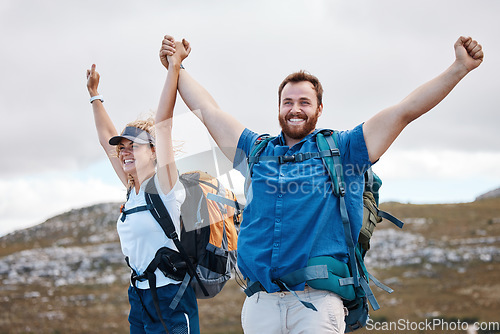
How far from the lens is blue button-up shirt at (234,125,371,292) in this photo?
12.9 ft

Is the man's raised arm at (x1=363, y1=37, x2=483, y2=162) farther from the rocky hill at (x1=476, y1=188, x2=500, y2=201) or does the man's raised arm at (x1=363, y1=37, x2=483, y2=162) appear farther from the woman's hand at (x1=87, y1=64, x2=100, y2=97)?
the rocky hill at (x1=476, y1=188, x2=500, y2=201)

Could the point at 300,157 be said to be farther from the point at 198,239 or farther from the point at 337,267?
the point at 198,239

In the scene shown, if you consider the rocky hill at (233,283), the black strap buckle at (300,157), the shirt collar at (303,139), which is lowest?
the rocky hill at (233,283)

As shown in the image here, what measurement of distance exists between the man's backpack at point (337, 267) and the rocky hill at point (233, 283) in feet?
152

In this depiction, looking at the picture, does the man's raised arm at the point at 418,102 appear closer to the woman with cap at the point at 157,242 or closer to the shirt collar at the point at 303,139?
the shirt collar at the point at 303,139

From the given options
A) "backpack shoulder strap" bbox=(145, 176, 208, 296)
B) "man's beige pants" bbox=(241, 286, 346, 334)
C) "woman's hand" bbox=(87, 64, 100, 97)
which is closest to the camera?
"man's beige pants" bbox=(241, 286, 346, 334)

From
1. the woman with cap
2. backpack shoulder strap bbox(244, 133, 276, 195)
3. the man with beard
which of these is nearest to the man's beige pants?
the man with beard

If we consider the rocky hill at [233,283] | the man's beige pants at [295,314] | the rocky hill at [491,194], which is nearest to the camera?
the man's beige pants at [295,314]

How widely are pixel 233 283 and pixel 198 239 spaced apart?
229ft

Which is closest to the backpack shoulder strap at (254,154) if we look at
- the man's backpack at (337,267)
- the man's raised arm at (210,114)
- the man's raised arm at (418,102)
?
the man's backpack at (337,267)

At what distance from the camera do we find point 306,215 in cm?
396

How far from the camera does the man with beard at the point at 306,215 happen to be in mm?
3920

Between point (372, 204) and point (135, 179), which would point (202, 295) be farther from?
point (372, 204)

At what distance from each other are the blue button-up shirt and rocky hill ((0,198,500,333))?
46.7 m
